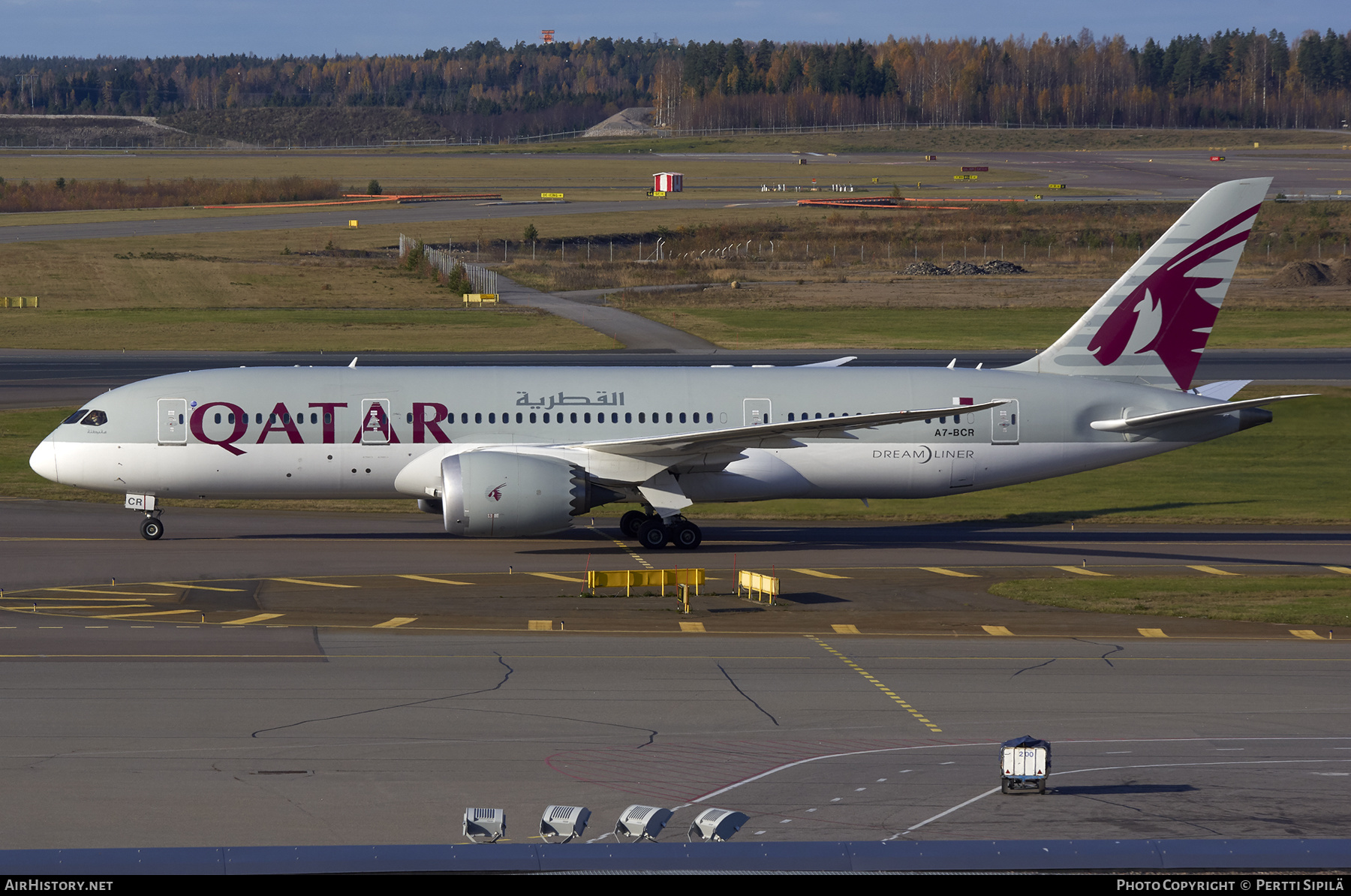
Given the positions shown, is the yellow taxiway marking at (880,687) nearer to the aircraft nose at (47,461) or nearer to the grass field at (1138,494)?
the grass field at (1138,494)

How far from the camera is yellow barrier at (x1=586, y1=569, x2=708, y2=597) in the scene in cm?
3183

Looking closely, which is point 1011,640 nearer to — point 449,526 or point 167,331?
point 449,526

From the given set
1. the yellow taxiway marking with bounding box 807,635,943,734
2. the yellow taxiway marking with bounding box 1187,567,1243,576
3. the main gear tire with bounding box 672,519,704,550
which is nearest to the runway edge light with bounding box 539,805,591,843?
the yellow taxiway marking with bounding box 807,635,943,734

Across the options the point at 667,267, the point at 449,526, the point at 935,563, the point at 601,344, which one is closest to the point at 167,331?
the point at 601,344

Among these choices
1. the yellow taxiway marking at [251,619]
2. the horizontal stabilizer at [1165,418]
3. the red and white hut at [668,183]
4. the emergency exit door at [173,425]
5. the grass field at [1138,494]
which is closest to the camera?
the yellow taxiway marking at [251,619]

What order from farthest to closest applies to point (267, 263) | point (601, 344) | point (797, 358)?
1. point (267, 263)
2. point (601, 344)
3. point (797, 358)

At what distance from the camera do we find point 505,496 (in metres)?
35.3

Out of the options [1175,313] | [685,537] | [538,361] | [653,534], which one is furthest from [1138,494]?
[538,361]

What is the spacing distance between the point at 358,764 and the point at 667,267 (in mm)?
105716

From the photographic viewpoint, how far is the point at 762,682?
23906 millimetres

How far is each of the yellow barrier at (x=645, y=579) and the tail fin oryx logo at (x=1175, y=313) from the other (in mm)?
15475

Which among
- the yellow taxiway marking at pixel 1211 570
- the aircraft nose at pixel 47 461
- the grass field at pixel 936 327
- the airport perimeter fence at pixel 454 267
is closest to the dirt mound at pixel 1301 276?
the grass field at pixel 936 327

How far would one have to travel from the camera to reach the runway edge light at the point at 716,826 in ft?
40.9
